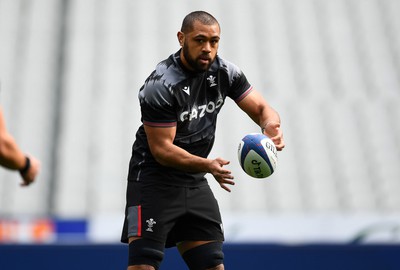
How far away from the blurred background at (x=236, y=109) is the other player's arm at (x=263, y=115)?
21.4 ft

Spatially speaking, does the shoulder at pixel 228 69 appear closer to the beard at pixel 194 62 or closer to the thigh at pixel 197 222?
the beard at pixel 194 62

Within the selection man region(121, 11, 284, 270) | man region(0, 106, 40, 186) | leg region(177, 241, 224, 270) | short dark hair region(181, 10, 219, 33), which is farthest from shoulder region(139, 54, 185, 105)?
man region(0, 106, 40, 186)

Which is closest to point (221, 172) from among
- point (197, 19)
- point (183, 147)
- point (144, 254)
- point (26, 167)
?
point (183, 147)

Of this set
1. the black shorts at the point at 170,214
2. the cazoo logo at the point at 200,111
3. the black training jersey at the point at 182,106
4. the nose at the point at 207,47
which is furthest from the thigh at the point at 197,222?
the nose at the point at 207,47

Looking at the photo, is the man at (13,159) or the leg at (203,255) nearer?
the man at (13,159)

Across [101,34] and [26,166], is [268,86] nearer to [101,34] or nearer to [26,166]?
[101,34]

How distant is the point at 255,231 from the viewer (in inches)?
496

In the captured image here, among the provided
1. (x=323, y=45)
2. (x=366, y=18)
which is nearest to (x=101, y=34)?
(x=323, y=45)

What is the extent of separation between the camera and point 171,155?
555 cm

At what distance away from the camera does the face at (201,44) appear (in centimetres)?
566

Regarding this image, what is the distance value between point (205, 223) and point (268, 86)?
10363mm

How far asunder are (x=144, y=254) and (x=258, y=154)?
1.11 m

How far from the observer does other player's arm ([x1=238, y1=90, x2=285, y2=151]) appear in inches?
232

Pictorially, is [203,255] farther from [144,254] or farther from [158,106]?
[158,106]
